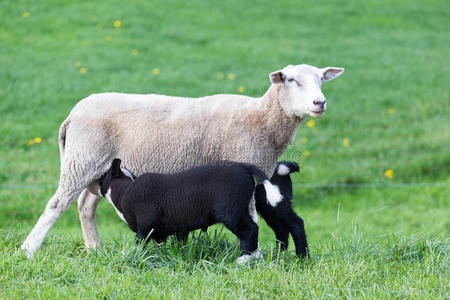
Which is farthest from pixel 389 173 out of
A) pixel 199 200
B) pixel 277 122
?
pixel 199 200

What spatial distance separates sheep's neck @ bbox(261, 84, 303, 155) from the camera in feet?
16.0

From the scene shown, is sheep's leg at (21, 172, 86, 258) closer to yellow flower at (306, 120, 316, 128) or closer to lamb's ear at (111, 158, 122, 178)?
lamb's ear at (111, 158, 122, 178)

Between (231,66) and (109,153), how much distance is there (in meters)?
7.14

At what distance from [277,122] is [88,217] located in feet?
6.01

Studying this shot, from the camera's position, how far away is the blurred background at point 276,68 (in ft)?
28.2

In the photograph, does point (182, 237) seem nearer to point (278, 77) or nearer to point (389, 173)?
point (278, 77)

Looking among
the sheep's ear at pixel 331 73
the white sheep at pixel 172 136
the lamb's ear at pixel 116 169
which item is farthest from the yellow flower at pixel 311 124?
the lamb's ear at pixel 116 169

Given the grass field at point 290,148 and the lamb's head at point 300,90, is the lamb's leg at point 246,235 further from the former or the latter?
the lamb's head at point 300,90

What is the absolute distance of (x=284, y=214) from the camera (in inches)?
193

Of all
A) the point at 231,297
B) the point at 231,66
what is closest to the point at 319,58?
the point at 231,66

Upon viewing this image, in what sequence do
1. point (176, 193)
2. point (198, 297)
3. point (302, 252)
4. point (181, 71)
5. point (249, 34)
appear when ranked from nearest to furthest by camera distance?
point (198, 297), point (176, 193), point (302, 252), point (181, 71), point (249, 34)

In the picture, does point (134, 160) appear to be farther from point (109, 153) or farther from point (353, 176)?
point (353, 176)

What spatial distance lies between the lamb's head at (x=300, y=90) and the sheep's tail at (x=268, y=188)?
1.70ft

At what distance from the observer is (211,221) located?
4637 mm
